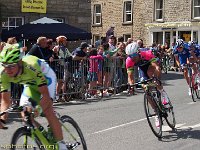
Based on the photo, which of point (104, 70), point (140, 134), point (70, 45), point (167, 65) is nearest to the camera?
point (140, 134)

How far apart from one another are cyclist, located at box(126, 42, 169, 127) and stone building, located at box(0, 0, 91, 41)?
14.2 meters

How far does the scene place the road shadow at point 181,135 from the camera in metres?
8.39

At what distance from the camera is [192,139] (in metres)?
8.29

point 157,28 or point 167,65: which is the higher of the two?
point 157,28

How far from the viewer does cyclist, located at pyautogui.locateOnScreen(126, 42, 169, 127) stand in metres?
8.74

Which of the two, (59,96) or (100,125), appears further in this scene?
(59,96)

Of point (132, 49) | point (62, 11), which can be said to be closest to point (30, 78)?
point (132, 49)

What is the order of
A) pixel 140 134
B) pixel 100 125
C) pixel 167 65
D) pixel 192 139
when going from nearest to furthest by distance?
pixel 192 139, pixel 140 134, pixel 100 125, pixel 167 65

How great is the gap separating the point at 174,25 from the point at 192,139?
31250mm

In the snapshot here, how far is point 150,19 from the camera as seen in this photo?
40.6 metres

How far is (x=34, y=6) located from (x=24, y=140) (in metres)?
18.3

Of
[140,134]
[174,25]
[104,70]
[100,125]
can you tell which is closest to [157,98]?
[140,134]

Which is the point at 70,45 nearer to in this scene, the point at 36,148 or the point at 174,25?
the point at 174,25

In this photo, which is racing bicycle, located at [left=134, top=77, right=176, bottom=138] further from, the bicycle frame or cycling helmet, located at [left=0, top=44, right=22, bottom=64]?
cycling helmet, located at [left=0, top=44, right=22, bottom=64]
